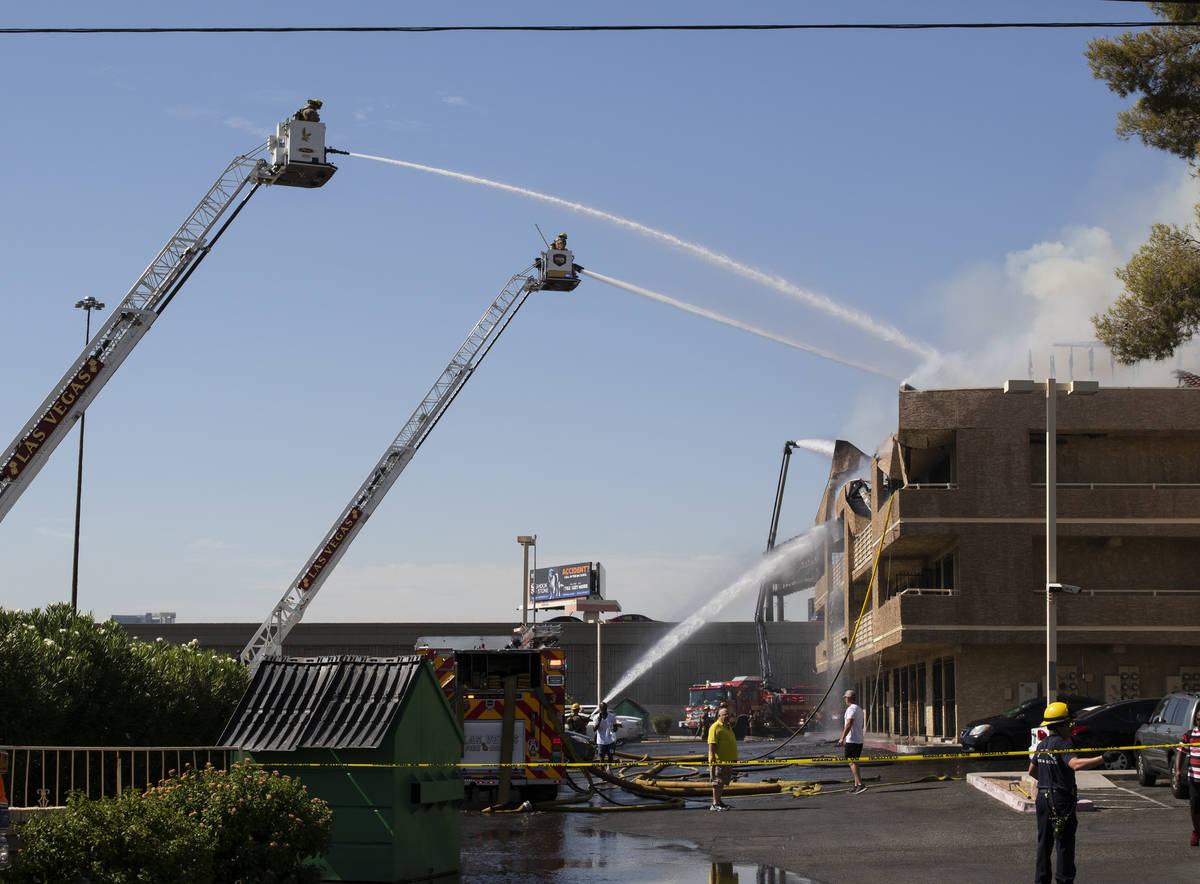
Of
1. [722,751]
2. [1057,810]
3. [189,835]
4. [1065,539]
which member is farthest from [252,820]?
[1065,539]

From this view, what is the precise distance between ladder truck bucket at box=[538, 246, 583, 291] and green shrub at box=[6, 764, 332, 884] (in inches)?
1422

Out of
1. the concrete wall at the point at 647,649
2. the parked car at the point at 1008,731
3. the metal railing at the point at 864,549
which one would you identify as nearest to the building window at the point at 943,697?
the metal railing at the point at 864,549

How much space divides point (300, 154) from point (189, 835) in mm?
24586

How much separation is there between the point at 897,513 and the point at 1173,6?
19.1 m

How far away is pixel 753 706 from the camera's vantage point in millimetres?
52625

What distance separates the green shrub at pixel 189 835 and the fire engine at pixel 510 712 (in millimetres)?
11596

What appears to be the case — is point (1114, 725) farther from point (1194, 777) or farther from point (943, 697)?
point (943, 697)

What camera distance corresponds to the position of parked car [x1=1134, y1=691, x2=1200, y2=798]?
836 inches

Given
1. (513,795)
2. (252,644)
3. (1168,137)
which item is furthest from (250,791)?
(252,644)

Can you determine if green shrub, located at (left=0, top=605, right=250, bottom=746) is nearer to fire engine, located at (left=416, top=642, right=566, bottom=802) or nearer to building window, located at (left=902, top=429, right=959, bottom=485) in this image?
fire engine, located at (left=416, top=642, right=566, bottom=802)

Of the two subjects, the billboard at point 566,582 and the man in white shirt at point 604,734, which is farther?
the billboard at point 566,582

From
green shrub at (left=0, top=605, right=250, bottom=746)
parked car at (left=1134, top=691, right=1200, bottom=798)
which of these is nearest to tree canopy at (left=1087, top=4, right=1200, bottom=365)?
parked car at (left=1134, top=691, right=1200, bottom=798)

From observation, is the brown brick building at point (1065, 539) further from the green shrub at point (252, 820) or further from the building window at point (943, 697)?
the green shrub at point (252, 820)

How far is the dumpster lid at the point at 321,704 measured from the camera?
1236 centimetres
